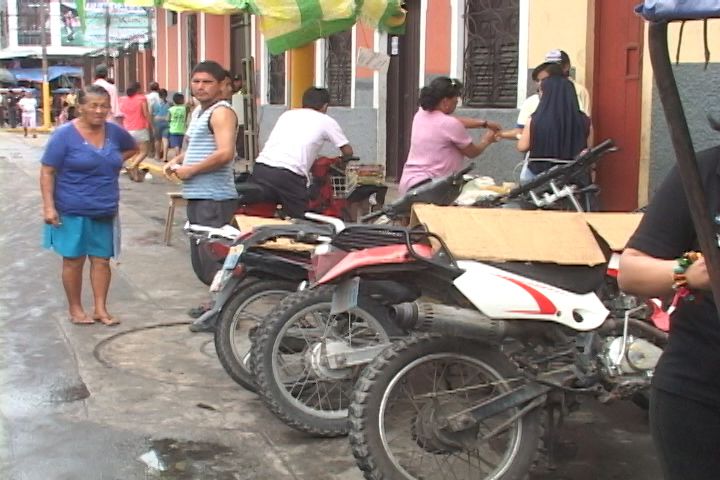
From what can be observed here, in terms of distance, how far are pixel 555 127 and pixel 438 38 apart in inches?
190

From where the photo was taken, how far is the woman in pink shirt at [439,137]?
7121 mm

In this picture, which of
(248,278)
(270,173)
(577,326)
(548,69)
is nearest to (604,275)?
(577,326)

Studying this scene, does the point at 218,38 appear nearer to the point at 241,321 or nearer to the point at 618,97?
the point at 618,97

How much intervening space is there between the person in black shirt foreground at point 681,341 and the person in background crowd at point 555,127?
216 inches

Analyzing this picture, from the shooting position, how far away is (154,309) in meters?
7.58

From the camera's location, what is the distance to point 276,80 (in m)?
19.2

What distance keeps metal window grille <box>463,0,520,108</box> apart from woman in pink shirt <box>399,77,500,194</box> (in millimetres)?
3788

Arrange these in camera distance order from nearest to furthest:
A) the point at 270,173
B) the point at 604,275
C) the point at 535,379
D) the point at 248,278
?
the point at 535,379 < the point at 604,275 < the point at 248,278 < the point at 270,173

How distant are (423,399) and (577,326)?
0.68 meters

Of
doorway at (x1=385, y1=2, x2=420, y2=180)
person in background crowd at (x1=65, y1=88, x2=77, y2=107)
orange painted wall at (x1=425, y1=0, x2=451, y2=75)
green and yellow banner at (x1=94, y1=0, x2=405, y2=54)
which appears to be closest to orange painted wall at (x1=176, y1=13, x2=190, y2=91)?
person in background crowd at (x1=65, y1=88, x2=77, y2=107)

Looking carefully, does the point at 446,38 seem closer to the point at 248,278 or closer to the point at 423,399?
the point at 248,278

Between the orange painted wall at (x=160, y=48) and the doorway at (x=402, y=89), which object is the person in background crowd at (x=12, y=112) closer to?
the orange painted wall at (x=160, y=48)

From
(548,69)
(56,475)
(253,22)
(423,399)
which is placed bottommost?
(56,475)

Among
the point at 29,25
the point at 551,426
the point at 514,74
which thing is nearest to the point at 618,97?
the point at 514,74
